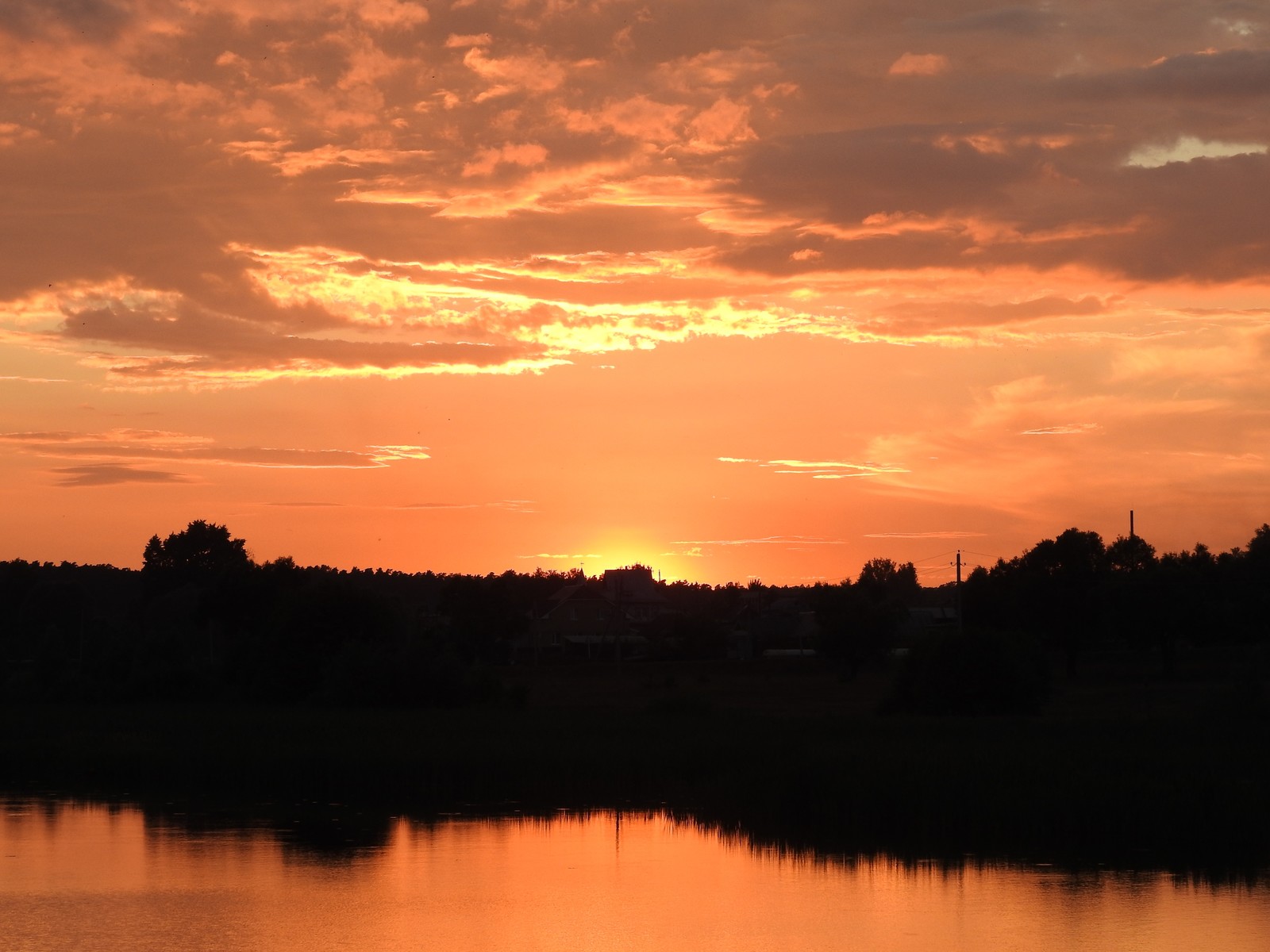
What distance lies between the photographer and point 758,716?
48.5 metres

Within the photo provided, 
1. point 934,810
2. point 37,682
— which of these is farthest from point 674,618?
point 934,810

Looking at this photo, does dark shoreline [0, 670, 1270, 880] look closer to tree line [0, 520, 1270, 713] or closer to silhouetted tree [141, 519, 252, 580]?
tree line [0, 520, 1270, 713]

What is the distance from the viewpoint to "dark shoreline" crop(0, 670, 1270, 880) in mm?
27078

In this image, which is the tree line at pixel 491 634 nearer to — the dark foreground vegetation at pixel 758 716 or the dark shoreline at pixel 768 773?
the dark foreground vegetation at pixel 758 716

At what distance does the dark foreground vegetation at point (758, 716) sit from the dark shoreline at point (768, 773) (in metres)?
0.09

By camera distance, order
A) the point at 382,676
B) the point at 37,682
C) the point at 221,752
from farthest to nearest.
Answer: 1. the point at 37,682
2. the point at 382,676
3. the point at 221,752

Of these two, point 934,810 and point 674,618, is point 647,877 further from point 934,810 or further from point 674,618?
point 674,618

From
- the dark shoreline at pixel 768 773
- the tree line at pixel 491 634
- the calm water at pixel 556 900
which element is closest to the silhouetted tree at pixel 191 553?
the tree line at pixel 491 634

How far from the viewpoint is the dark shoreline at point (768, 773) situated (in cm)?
2708

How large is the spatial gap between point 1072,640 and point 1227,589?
A: 377 inches

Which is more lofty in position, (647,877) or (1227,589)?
(1227,589)

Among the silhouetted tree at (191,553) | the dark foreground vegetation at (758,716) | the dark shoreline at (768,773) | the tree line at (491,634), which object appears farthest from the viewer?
the silhouetted tree at (191,553)

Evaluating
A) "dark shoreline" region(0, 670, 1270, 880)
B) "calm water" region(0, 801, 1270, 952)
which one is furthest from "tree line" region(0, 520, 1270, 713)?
"calm water" region(0, 801, 1270, 952)

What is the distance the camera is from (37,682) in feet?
225
